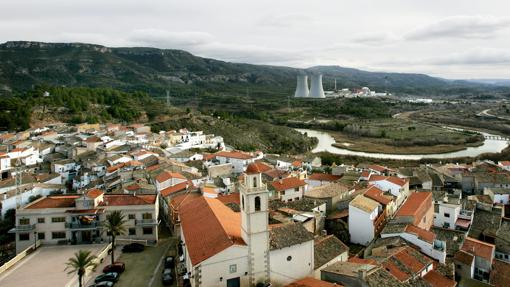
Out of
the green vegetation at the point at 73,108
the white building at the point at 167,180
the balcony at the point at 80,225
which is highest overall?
the green vegetation at the point at 73,108

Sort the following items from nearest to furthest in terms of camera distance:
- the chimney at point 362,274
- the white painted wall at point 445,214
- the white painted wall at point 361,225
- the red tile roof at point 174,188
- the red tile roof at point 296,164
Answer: the chimney at point 362,274, the white painted wall at point 361,225, the white painted wall at point 445,214, the red tile roof at point 174,188, the red tile roof at point 296,164

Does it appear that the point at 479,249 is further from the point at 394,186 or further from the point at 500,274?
the point at 394,186

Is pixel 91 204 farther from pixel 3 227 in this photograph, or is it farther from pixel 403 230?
pixel 403 230

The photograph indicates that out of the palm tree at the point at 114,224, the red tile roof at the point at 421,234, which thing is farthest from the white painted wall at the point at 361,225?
the palm tree at the point at 114,224

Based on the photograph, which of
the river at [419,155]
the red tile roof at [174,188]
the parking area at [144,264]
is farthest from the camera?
the river at [419,155]

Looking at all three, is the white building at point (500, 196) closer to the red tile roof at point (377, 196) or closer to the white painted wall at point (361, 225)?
the red tile roof at point (377, 196)

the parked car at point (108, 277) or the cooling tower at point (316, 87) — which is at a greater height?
the cooling tower at point (316, 87)
